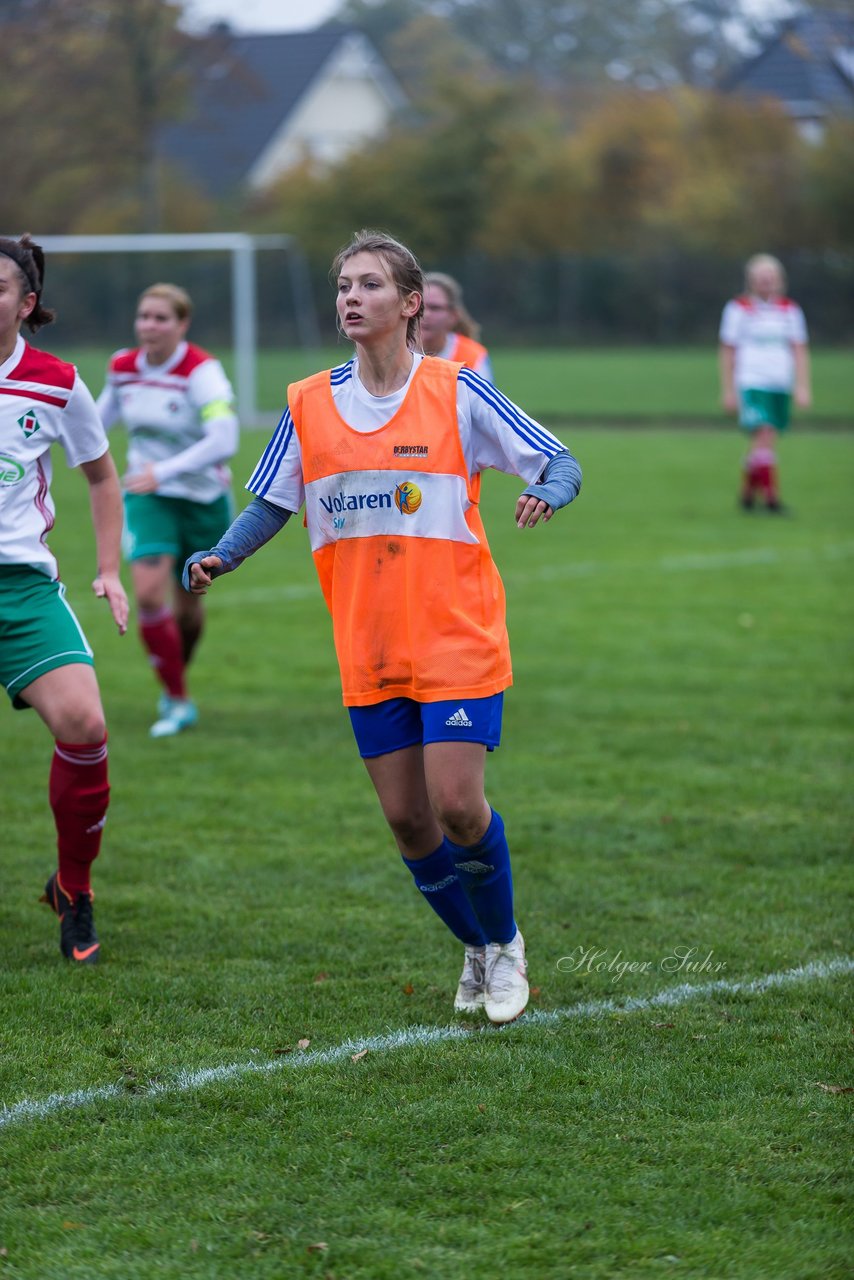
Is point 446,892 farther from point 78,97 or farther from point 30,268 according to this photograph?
point 78,97

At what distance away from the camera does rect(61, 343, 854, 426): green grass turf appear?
84.4 ft

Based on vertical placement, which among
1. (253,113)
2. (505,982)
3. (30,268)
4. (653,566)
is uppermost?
(253,113)

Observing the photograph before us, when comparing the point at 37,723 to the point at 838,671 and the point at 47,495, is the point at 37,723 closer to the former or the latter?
the point at 47,495

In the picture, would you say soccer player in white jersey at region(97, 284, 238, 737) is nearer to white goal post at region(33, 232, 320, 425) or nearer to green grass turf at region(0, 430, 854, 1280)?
green grass turf at region(0, 430, 854, 1280)

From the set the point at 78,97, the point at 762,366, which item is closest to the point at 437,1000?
the point at 762,366

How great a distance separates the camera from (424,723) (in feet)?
14.2

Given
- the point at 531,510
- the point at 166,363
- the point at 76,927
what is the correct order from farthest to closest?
the point at 166,363 < the point at 76,927 < the point at 531,510

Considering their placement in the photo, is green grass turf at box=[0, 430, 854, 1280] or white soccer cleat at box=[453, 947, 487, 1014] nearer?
green grass turf at box=[0, 430, 854, 1280]

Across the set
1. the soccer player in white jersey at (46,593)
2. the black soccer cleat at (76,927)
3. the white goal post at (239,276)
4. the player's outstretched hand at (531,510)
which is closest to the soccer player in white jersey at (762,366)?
the white goal post at (239,276)

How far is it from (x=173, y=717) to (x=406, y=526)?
4174 millimetres

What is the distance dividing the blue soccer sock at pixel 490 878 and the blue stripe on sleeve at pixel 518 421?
988 mm

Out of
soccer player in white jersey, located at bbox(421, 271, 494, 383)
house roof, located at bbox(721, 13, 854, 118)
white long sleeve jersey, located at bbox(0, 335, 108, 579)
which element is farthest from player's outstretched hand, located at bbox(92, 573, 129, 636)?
house roof, located at bbox(721, 13, 854, 118)

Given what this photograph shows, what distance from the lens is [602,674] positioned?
9531 millimetres

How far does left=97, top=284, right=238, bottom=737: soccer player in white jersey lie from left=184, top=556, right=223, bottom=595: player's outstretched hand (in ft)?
11.6
